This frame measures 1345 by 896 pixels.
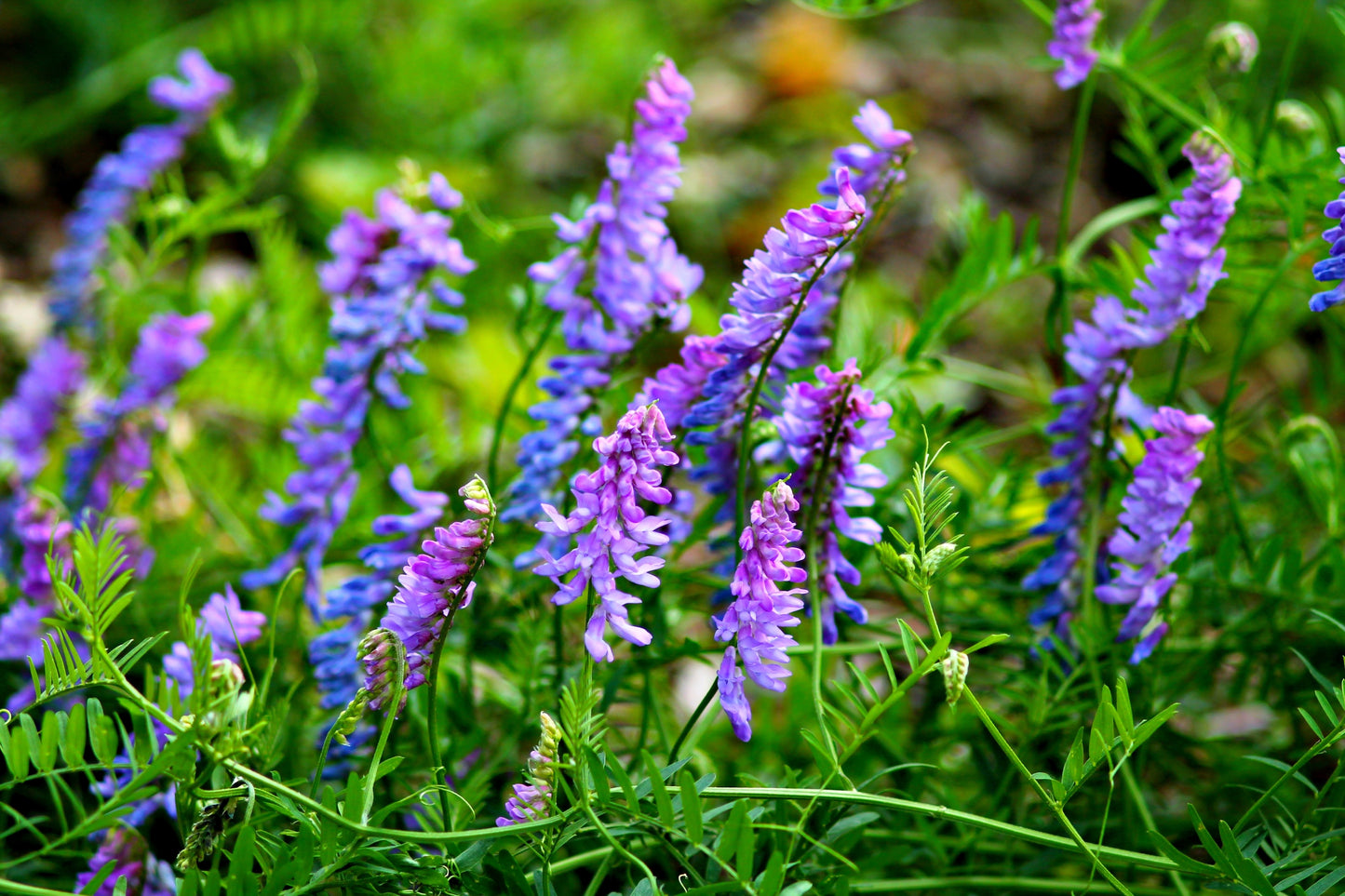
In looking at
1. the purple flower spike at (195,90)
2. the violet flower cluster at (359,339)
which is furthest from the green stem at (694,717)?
the purple flower spike at (195,90)

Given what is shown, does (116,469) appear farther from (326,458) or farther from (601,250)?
(601,250)

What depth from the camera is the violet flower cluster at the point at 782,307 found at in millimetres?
721

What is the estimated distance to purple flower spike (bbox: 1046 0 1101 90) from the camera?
1.02 metres

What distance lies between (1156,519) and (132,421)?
3.41 feet

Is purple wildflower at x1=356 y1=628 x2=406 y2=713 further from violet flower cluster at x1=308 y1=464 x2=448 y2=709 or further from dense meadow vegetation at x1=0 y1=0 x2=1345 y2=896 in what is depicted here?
violet flower cluster at x1=308 y1=464 x2=448 y2=709

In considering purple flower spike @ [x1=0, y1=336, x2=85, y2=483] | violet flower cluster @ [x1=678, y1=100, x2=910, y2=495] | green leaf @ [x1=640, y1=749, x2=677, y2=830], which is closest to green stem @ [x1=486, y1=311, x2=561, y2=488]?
violet flower cluster @ [x1=678, y1=100, x2=910, y2=495]

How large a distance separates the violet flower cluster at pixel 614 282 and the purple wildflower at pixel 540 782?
0.23 meters

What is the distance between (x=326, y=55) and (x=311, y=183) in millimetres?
515

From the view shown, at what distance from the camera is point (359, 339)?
109 cm

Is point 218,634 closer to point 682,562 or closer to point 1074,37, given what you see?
point 1074,37

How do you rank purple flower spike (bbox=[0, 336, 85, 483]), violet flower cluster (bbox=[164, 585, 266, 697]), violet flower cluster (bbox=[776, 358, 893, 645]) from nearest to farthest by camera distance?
violet flower cluster (bbox=[776, 358, 893, 645])
violet flower cluster (bbox=[164, 585, 266, 697])
purple flower spike (bbox=[0, 336, 85, 483])

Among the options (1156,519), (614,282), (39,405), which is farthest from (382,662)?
(39,405)

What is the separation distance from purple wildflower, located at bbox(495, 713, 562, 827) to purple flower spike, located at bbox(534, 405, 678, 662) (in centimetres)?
5

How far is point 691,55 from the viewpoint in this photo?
3672 mm
